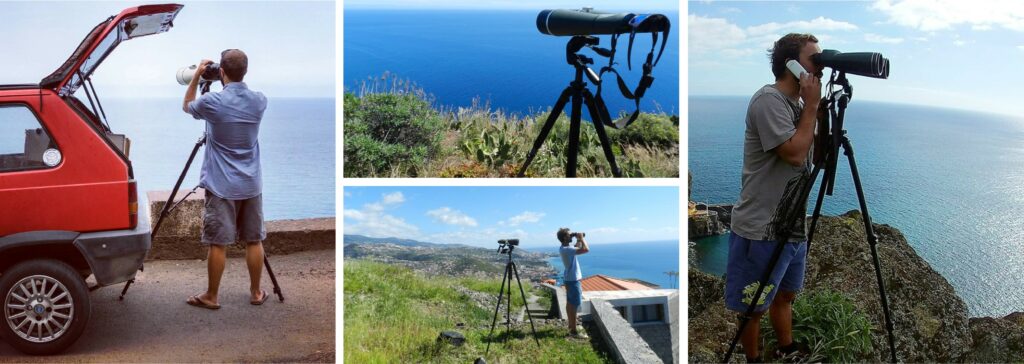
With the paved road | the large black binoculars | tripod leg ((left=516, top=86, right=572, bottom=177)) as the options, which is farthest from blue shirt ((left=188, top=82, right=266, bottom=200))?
the large black binoculars

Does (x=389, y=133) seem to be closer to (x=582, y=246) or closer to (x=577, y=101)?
(x=577, y=101)

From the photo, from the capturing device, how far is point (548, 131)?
5.16 metres

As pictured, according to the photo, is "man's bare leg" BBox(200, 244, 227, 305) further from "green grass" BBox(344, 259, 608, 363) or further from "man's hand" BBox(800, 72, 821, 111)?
"man's hand" BBox(800, 72, 821, 111)

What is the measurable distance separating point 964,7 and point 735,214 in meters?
2.01

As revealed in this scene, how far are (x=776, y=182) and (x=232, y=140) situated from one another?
3.06m

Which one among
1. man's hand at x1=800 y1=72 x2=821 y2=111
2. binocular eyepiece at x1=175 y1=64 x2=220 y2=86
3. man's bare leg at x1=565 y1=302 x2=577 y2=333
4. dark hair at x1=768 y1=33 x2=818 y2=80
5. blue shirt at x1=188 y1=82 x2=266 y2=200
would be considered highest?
dark hair at x1=768 y1=33 x2=818 y2=80

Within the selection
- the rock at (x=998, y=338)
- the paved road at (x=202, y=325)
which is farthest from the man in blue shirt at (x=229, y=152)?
the rock at (x=998, y=338)

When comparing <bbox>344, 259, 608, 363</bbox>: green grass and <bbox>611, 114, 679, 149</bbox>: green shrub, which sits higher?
<bbox>611, 114, 679, 149</bbox>: green shrub

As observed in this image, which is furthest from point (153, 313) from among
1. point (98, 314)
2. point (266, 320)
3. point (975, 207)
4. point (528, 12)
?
point (975, 207)

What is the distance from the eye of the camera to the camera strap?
4922 millimetres

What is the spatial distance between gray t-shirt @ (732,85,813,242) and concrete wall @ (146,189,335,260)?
11.0ft

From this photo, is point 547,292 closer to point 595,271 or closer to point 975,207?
point 595,271

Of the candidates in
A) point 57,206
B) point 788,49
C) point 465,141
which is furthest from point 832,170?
point 57,206

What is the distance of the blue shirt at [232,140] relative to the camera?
523 centimetres
